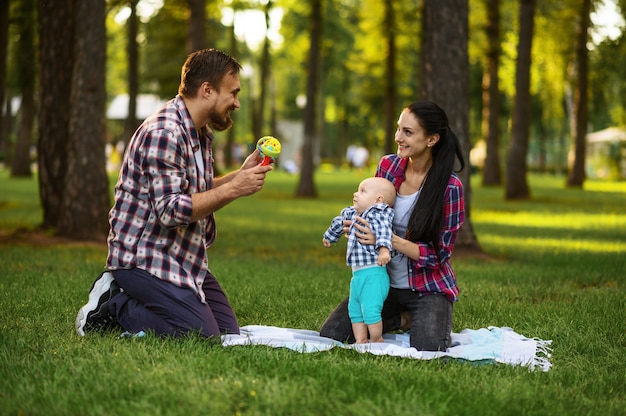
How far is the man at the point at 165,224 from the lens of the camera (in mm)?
5445

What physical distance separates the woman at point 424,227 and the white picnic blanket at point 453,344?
19 cm

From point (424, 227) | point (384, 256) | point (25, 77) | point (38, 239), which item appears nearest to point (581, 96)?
point (25, 77)

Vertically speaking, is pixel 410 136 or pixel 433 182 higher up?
pixel 410 136

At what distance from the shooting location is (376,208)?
18.8ft

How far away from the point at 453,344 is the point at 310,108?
1997 cm

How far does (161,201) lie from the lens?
532cm

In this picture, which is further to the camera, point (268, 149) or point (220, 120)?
point (220, 120)

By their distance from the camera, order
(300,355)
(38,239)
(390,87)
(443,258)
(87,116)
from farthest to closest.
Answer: (390,87) < (38,239) < (87,116) < (443,258) < (300,355)

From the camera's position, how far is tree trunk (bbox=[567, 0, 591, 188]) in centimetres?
3073

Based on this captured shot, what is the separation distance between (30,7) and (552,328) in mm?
18645

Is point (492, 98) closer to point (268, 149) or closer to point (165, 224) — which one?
point (268, 149)

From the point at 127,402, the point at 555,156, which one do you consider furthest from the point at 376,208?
the point at 555,156

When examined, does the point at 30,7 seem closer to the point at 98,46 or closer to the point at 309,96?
the point at 309,96

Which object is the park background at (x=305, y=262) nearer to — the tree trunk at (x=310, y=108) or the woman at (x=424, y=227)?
the tree trunk at (x=310, y=108)
